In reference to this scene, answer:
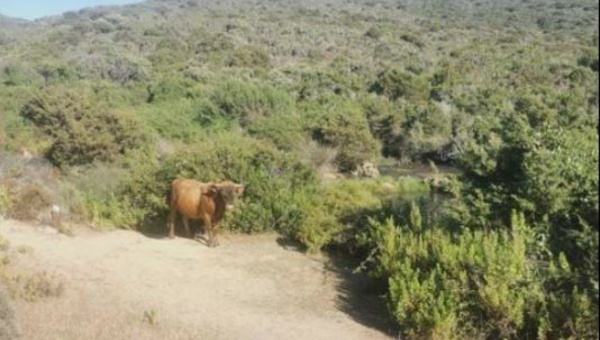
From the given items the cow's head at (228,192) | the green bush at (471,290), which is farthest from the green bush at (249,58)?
the green bush at (471,290)

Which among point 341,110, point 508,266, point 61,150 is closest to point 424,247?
point 508,266

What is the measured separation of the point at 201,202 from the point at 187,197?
284 mm

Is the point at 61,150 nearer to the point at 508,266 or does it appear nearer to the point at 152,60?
the point at 508,266

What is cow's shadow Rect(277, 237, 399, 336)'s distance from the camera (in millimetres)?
8203

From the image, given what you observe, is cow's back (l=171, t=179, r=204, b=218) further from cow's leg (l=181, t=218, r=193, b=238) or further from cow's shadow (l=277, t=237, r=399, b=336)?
cow's shadow (l=277, t=237, r=399, b=336)

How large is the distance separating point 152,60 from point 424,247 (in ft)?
134

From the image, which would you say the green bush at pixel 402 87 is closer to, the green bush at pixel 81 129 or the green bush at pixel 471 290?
the green bush at pixel 81 129

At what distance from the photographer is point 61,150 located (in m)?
19.6

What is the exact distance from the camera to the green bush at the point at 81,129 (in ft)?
63.8

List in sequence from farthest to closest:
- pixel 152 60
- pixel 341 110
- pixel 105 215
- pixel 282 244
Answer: pixel 152 60
pixel 341 110
pixel 105 215
pixel 282 244

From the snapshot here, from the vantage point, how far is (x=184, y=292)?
29.2ft

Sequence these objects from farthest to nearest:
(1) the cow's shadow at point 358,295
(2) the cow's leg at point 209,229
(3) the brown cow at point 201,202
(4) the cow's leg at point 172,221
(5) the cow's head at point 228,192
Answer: (4) the cow's leg at point 172,221
(2) the cow's leg at point 209,229
(3) the brown cow at point 201,202
(5) the cow's head at point 228,192
(1) the cow's shadow at point 358,295

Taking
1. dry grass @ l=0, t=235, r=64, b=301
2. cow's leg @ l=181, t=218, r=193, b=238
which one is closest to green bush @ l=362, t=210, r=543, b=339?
dry grass @ l=0, t=235, r=64, b=301

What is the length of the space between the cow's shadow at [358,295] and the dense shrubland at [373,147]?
0.22m
